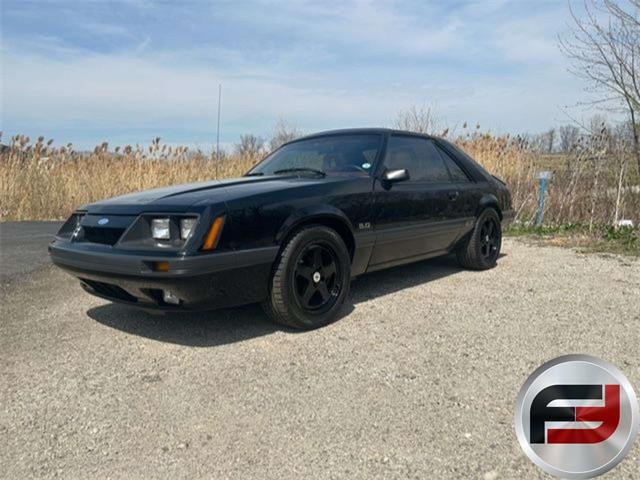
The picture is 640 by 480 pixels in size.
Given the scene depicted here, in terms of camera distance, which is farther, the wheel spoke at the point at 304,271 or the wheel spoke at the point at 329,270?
the wheel spoke at the point at 329,270

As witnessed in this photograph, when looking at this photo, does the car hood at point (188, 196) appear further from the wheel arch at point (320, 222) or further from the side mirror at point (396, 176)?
the side mirror at point (396, 176)

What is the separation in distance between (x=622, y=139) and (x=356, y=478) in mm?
8081

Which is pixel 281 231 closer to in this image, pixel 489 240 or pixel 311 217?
pixel 311 217

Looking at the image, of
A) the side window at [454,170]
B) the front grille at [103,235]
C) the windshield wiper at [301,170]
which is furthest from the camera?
the side window at [454,170]

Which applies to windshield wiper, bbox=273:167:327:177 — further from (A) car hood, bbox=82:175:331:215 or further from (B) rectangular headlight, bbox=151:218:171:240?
(B) rectangular headlight, bbox=151:218:171:240

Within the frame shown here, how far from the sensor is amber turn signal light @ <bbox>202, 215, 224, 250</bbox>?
287 cm

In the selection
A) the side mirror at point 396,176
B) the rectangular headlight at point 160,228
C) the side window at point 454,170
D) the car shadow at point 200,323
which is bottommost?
the car shadow at point 200,323

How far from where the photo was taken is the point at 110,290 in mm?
3227

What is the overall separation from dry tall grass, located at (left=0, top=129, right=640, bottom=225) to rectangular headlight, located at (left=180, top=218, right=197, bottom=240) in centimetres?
684

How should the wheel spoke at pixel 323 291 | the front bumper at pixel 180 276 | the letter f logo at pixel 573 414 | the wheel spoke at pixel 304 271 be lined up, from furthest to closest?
the wheel spoke at pixel 323 291 < the wheel spoke at pixel 304 271 < the front bumper at pixel 180 276 < the letter f logo at pixel 573 414

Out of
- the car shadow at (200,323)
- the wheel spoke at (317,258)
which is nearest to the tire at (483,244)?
the car shadow at (200,323)

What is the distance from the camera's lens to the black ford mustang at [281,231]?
9.53ft

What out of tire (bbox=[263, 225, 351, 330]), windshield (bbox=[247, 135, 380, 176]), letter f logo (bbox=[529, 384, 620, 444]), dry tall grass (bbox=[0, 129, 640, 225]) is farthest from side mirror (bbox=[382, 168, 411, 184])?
dry tall grass (bbox=[0, 129, 640, 225])

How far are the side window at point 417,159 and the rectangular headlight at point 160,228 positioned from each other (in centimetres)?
196
